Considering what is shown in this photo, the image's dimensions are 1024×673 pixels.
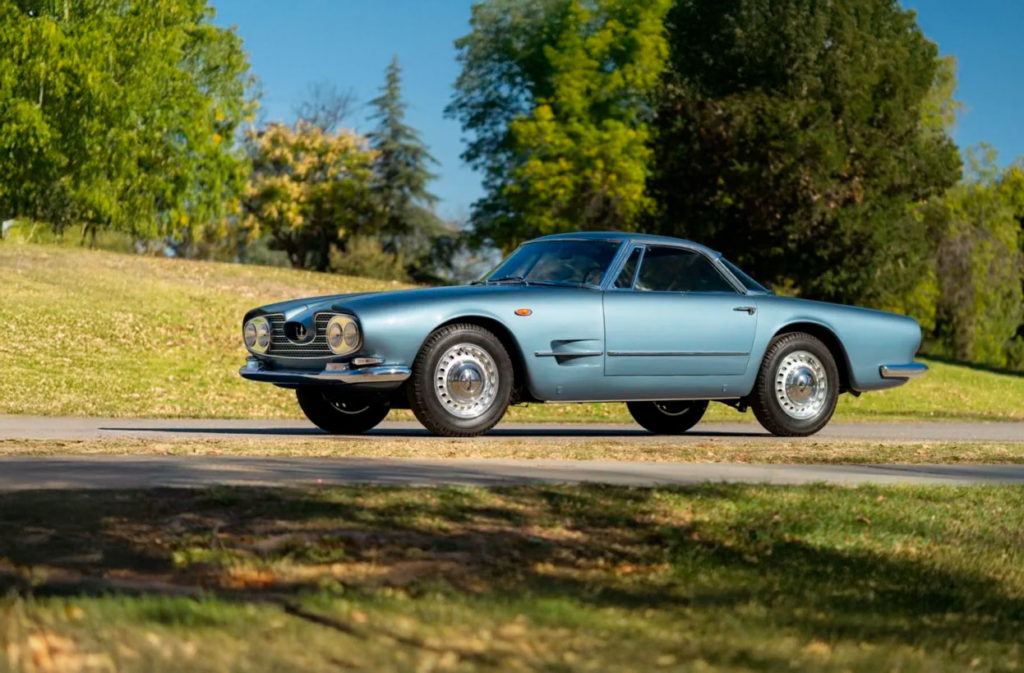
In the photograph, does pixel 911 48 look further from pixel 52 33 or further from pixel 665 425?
pixel 665 425

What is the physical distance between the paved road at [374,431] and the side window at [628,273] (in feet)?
4.87

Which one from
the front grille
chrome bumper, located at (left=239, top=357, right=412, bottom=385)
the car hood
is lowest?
chrome bumper, located at (left=239, top=357, right=412, bottom=385)

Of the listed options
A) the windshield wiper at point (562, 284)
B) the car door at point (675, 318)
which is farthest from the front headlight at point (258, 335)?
the car door at point (675, 318)

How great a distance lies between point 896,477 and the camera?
980 cm

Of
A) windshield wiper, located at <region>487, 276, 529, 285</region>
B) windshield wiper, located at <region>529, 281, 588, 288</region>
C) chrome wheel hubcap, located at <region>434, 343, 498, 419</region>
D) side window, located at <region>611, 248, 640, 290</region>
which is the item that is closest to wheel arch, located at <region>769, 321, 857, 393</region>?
side window, located at <region>611, 248, 640, 290</region>

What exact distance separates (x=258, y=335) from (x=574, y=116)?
48107 millimetres

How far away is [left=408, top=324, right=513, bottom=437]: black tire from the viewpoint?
39.1 ft

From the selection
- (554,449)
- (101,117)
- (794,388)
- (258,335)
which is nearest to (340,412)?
(258,335)

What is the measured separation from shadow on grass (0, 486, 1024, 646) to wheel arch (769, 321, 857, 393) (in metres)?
6.31

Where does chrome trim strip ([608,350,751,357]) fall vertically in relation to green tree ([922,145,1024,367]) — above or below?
below

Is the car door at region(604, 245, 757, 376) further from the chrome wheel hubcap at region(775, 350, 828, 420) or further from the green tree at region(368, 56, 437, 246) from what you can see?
the green tree at region(368, 56, 437, 246)

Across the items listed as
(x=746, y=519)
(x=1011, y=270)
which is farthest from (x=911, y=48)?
(x=746, y=519)

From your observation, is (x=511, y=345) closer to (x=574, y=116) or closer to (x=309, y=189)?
(x=574, y=116)

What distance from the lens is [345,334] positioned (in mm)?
11859
